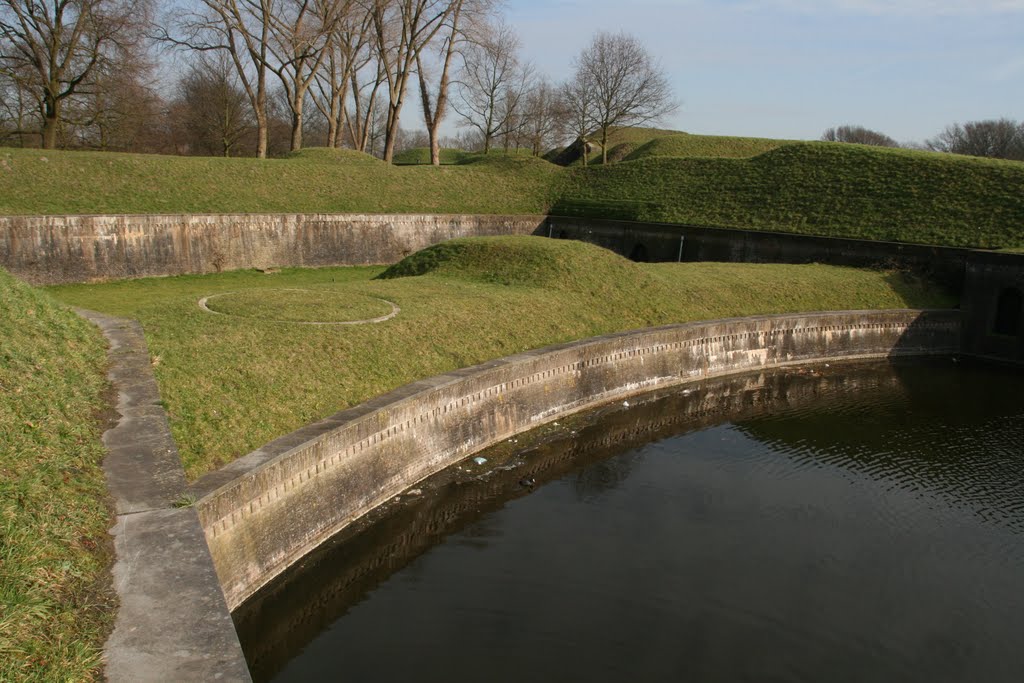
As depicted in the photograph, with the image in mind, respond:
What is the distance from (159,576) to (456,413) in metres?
6.34

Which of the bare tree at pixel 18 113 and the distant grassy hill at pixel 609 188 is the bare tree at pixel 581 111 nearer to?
the distant grassy hill at pixel 609 188

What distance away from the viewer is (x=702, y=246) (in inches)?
1032

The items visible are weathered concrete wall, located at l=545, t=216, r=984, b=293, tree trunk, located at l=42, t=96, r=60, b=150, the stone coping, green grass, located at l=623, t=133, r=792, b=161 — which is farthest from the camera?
green grass, located at l=623, t=133, r=792, b=161

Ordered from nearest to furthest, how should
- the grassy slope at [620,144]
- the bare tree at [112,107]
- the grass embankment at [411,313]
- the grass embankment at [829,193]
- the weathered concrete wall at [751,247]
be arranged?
the grass embankment at [411,313] → the weathered concrete wall at [751,247] → the grass embankment at [829,193] → the bare tree at [112,107] → the grassy slope at [620,144]

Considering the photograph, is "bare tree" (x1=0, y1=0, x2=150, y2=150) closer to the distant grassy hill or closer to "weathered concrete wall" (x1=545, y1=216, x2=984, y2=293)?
the distant grassy hill

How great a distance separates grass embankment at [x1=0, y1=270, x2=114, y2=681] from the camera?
4.05 meters

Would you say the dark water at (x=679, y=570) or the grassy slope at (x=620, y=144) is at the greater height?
the grassy slope at (x=620, y=144)

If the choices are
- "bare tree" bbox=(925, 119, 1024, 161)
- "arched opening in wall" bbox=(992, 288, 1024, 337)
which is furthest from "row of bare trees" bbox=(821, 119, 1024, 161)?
"arched opening in wall" bbox=(992, 288, 1024, 337)

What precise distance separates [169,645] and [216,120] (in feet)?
144

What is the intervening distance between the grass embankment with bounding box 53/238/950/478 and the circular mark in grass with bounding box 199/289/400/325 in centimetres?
11

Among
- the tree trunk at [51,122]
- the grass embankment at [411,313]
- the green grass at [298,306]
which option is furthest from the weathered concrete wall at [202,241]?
the tree trunk at [51,122]

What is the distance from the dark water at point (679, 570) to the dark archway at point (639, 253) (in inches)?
597

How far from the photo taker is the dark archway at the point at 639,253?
2783 centimetres

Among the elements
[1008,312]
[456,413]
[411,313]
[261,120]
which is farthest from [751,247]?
[261,120]
